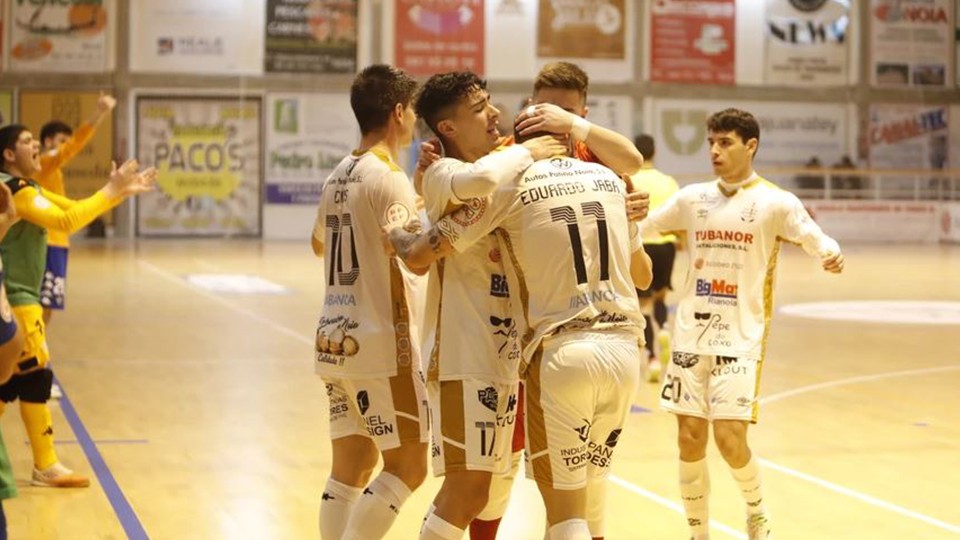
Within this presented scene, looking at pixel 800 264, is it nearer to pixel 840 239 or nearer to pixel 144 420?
pixel 840 239

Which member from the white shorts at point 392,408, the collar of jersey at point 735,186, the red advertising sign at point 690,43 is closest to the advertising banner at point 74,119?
the red advertising sign at point 690,43

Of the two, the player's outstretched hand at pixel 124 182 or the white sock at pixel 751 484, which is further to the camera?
the player's outstretched hand at pixel 124 182

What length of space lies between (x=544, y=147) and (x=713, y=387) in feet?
6.37

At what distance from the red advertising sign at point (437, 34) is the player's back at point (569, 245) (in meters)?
29.3

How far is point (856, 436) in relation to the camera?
362 inches

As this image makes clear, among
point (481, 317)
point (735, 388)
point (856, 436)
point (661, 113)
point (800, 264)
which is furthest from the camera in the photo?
point (661, 113)

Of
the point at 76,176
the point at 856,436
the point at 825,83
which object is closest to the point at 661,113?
the point at 825,83

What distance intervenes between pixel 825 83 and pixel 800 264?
36.7ft

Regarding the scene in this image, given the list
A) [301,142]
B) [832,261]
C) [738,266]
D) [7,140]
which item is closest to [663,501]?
[738,266]

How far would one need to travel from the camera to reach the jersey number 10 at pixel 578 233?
175 inches

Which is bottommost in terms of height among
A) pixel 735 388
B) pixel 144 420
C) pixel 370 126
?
pixel 144 420

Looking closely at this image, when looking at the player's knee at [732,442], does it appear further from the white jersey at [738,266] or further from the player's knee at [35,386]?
the player's knee at [35,386]

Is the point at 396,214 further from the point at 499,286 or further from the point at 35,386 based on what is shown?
the point at 35,386

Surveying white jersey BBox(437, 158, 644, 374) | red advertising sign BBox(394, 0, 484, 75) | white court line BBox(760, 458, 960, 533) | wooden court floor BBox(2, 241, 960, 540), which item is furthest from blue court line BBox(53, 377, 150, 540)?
red advertising sign BBox(394, 0, 484, 75)
